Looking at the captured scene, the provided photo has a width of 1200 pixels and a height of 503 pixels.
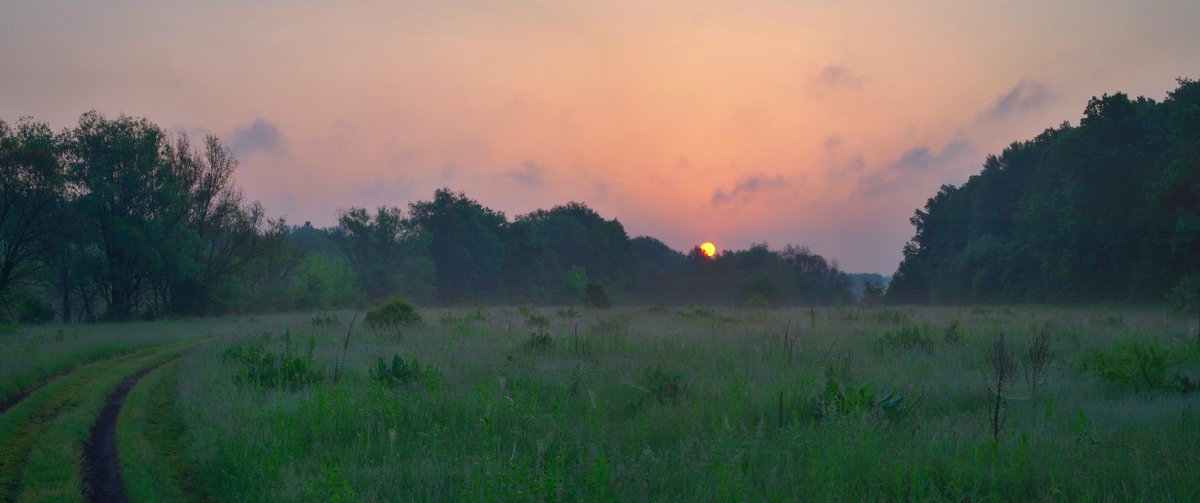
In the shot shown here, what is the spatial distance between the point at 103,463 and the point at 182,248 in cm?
3618

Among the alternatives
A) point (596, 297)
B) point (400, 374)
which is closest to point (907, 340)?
point (400, 374)

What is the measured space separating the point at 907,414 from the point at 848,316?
17947mm

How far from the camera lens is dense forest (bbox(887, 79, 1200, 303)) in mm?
31656

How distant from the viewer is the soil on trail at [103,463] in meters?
6.57

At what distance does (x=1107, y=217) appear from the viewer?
129ft

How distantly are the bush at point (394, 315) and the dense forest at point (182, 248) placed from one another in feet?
54.0

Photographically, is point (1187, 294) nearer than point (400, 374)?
No

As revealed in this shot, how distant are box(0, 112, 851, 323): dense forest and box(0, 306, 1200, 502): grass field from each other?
70.2 feet

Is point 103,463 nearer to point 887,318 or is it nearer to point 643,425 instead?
point 643,425

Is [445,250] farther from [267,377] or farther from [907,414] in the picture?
[907,414]

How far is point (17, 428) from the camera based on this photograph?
30.3 feet

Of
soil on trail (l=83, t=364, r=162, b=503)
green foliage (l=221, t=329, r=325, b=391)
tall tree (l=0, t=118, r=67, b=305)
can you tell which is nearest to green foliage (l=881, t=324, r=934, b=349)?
green foliage (l=221, t=329, r=325, b=391)

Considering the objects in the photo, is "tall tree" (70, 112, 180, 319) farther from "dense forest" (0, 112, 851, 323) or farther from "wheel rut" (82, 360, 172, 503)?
"wheel rut" (82, 360, 172, 503)

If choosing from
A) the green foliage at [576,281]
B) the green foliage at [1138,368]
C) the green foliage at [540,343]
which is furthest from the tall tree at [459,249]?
the green foliage at [1138,368]
